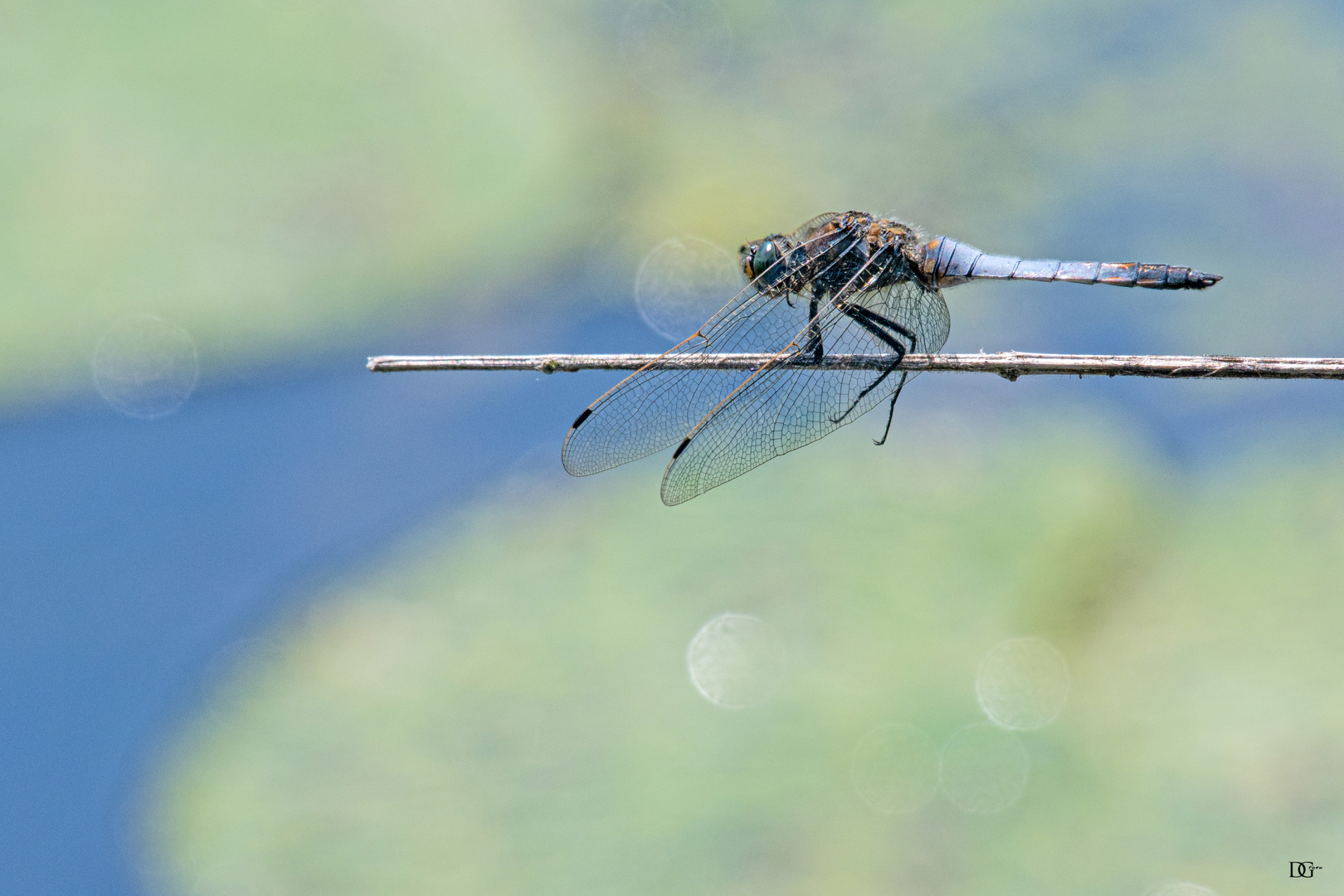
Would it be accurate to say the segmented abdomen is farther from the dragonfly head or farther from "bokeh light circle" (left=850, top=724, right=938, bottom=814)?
"bokeh light circle" (left=850, top=724, right=938, bottom=814)

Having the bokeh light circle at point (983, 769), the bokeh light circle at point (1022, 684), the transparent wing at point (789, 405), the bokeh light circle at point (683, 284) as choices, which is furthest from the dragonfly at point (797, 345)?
the bokeh light circle at point (983, 769)

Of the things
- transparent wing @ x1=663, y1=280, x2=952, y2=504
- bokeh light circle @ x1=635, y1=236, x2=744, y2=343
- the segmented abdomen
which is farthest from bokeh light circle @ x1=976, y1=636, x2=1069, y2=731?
bokeh light circle @ x1=635, y1=236, x2=744, y2=343

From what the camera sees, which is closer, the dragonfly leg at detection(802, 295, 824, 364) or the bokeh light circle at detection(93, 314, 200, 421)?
the dragonfly leg at detection(802, 295, 824, 364)

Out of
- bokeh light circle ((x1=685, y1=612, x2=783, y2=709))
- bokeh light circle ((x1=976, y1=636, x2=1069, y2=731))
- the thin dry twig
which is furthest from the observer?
bokeh light circle ((x1=685, y1=612, x2=783, y2=709))

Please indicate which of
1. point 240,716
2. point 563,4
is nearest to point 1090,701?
point 240,716

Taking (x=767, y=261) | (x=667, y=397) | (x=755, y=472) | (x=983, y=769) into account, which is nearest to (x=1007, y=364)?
(x=667, y=397)

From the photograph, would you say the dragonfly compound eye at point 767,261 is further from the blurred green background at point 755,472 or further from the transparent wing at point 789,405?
the blurred green background at point 755,472

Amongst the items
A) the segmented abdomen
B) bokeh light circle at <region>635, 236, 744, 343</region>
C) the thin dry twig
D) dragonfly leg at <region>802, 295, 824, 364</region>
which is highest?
bokeh light circle at <region>635, 236, 744, 343</region>
